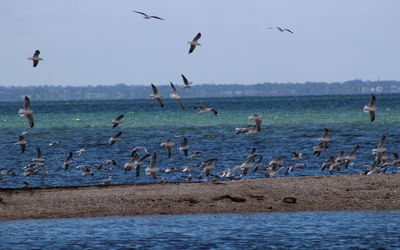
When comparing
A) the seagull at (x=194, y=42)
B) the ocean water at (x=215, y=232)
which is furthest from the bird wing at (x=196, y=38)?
the ocean water at (x=215, y=232)

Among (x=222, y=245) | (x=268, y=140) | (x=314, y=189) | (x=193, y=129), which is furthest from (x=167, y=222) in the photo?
(x=193, y=129)

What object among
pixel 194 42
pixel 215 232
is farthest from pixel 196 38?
pixel 215 232

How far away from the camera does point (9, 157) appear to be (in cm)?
5375

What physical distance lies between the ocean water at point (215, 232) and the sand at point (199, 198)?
61 cm

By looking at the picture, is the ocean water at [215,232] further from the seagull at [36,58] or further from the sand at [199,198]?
the seagull at [36,58]

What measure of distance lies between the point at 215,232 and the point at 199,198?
158 inches

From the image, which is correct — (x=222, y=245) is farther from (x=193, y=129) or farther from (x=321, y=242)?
(x=193, y=129)

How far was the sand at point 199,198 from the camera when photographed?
28188 millimetres

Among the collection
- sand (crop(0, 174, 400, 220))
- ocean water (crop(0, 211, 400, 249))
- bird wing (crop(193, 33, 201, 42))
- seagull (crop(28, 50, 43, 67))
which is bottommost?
ocean water (crop(0, 211, 400, 249))

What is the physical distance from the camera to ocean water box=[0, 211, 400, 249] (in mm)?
23641

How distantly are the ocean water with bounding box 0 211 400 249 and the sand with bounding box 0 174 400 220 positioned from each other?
2.01 feet

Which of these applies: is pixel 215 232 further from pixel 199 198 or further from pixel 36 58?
pixel 36 58

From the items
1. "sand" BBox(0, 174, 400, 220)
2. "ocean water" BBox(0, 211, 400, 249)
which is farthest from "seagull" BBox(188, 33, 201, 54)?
"ocean water" BBox(0, 211, 400, 249)

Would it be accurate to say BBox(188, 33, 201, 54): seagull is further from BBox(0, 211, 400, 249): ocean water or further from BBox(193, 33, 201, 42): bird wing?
BBox(0, 211, 400, 249): ocean water
